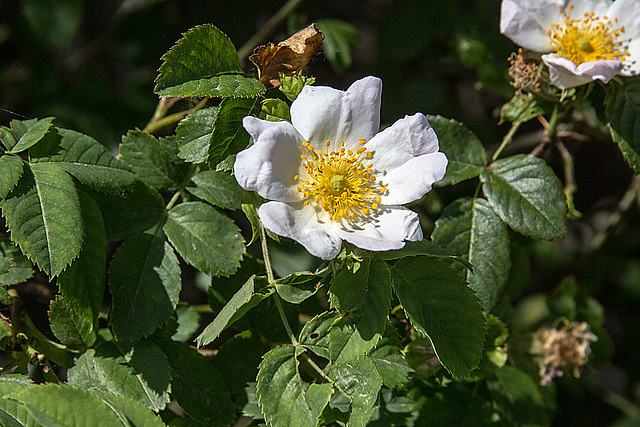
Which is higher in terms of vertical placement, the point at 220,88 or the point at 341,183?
the point at 220,88

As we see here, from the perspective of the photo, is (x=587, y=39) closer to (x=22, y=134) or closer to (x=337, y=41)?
(x=337, y=41)

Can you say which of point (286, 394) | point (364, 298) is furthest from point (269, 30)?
point (286, 394)

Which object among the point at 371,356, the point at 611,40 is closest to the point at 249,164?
the point at 371,356

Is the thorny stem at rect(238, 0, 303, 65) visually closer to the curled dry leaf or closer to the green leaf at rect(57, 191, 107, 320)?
the curled dry leaf

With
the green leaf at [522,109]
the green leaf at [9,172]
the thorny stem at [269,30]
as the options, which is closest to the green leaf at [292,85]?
the green leaf at [9,172]

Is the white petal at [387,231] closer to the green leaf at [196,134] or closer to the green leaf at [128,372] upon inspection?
the green leaf at [196,134]

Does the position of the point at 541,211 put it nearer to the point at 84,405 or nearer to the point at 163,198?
the point at 163,198
